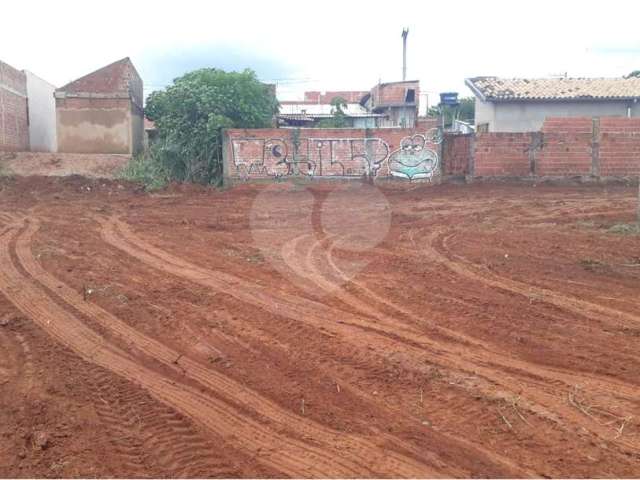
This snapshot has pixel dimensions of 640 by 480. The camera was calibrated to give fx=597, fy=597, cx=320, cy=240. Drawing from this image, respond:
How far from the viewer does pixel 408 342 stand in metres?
5.94

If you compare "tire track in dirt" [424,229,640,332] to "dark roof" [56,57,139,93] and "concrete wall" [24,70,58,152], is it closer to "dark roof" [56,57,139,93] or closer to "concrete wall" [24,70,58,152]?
"dark roof" [56,57,139,93]

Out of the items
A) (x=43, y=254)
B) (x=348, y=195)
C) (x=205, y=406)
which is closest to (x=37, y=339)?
(x=205, y=406)

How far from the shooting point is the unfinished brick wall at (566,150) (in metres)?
19.7

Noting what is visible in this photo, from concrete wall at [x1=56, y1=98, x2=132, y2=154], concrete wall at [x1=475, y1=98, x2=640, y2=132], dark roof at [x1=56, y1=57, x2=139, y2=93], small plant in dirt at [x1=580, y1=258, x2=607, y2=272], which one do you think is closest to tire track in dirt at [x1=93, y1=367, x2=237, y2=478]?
small plant in dirt at [x1=580, y1=258, x2=607, y2=272]

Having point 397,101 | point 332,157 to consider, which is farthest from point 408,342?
point 397,101

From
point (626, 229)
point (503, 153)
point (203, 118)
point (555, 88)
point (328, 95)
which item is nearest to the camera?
point (626, 229)

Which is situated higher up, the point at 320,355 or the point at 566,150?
the point at 566,150

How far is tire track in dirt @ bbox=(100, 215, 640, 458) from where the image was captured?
4.46 metres

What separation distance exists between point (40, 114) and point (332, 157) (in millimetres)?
16223

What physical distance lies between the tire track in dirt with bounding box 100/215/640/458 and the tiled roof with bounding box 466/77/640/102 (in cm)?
2238

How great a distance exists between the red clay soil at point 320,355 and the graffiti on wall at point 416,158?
8.89 meters

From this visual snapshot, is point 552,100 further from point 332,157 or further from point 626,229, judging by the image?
point 626,229

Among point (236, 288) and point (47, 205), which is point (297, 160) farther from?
point (236, 288)

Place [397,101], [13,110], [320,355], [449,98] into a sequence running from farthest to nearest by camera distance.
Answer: [449,98] < [397,101] < [13,110] < [320,355]
